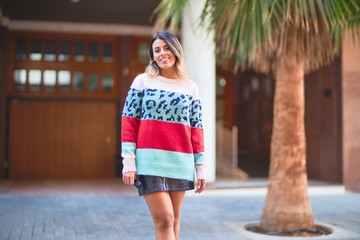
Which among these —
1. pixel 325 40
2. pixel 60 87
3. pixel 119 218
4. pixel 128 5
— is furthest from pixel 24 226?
pixel 60 87

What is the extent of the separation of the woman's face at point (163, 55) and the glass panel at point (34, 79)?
A: 1062 centimetres

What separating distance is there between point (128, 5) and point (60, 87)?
10.7ft

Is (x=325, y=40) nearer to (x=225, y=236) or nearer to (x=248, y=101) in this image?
(x=225, y=236)

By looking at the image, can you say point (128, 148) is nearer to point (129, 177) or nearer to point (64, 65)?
point (129, 177)

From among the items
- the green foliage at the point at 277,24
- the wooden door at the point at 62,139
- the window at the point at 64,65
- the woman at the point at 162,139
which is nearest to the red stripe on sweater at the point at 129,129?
the woman at the point at 162,139

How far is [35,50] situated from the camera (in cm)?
1336

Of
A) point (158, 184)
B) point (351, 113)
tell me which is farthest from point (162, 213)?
point (351, 113)

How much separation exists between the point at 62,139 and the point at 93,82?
5.66 feet

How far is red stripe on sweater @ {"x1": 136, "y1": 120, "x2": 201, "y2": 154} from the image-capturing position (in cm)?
321

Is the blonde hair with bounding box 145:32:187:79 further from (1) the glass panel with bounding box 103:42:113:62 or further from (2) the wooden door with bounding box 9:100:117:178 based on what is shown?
(1) the glass panel with bounding box 103:42:113:62

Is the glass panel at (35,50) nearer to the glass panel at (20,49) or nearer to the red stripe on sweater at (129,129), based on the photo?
the glass panel at (20,49)

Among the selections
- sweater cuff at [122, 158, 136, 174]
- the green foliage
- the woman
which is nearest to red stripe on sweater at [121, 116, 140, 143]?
the woman

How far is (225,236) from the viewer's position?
19.2 feet

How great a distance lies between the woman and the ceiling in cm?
825
